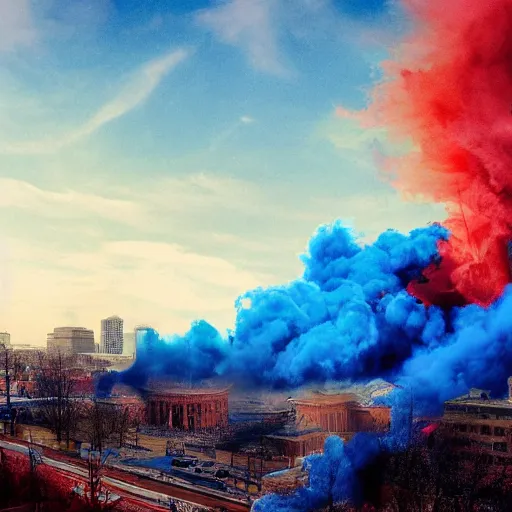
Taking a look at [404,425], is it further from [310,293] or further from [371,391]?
[310,293]

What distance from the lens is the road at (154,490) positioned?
15.4 m

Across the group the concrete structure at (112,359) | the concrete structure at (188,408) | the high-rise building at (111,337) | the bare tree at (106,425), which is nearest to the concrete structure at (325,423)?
the concrete structure at (188,408)

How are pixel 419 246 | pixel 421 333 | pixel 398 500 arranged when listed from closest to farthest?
1. pixel 398 500
2. pixel 421 333
3. pixel 419 246

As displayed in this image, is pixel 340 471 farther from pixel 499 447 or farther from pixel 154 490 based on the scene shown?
pixel 154 490

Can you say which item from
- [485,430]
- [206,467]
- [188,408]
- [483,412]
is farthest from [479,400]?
[188,408]

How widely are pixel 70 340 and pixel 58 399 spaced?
15945mm

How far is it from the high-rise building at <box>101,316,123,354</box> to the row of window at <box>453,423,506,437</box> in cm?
2154

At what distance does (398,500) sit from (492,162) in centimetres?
857

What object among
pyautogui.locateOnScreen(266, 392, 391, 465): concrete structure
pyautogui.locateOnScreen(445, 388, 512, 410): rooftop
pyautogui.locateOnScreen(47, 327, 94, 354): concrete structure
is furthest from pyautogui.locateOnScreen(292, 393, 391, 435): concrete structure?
pyautogui.locateOnScreen(47, 327, 94, 354): concrete structure

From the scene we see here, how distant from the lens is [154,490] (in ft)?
54.4

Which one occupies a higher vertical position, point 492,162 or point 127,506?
point 492,162

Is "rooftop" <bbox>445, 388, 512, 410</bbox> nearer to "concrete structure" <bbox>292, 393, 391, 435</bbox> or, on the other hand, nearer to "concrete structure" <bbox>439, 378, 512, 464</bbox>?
"concrete structure" <bbox>439, 378, 512, 464</bbox>

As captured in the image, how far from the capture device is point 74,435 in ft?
69.6

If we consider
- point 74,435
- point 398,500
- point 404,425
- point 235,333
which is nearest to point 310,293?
point 235,333
